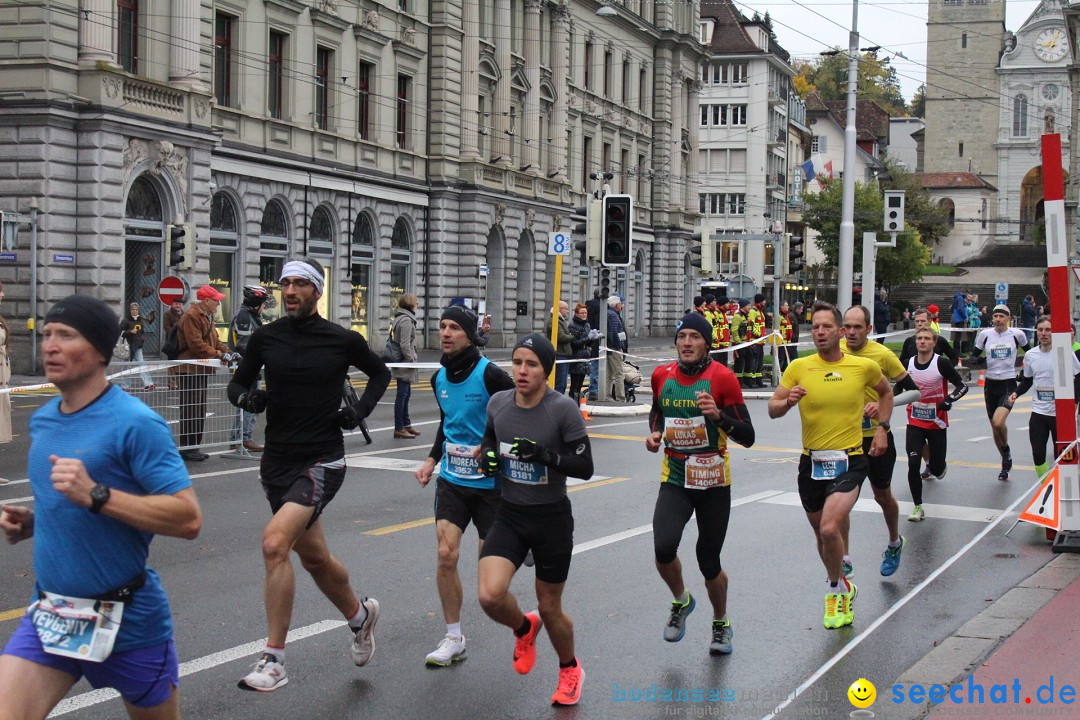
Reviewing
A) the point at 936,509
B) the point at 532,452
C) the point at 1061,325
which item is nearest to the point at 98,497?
the point at 532,452

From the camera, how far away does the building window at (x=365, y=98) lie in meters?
40.5

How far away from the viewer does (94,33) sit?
2794cm

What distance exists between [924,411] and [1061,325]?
2.41 meters

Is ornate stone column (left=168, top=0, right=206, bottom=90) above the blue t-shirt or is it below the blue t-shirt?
above

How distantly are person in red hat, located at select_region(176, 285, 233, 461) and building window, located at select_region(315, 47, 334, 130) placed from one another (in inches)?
926

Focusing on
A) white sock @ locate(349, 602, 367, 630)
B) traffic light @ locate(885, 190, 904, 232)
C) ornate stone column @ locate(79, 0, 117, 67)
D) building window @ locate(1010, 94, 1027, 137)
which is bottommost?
white sock @ locate(349, 602, 367, 630)

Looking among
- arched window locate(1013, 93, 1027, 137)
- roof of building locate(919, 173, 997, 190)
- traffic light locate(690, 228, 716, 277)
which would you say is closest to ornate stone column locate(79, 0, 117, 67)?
traffic light locate(690, 228, 716, 277)

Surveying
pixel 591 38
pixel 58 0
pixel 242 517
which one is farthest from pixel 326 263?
pixel 242 517

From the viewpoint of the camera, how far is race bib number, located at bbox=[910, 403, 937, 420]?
40.9 ft

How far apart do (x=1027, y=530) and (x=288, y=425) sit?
24.3 ft

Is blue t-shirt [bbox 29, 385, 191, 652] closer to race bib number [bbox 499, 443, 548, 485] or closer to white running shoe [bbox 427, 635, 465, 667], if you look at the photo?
race bib number [bbox 499, 443, 548, 485]

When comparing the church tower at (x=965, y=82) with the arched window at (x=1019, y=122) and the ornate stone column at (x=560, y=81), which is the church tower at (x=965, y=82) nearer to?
the arched window at (x=1019, y=122)

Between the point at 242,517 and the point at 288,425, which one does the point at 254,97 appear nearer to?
the point at 242,517

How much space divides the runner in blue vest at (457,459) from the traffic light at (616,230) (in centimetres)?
1490
